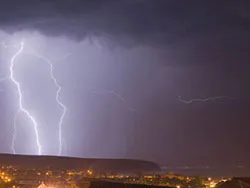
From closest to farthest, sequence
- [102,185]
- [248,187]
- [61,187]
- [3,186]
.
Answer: [248,187]
[102,185]
[3,186]
[61,187]

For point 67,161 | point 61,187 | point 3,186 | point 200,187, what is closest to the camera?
point 200,187

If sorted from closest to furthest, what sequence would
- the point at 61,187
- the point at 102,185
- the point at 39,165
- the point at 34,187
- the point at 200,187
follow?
the point at 102,185 → the point at 200,187 → the point at 34,187 → the point at 61,187 → the point at 39,165

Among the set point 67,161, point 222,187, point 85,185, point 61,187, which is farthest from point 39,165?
point 222,187

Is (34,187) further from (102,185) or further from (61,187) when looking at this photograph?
(102,185)

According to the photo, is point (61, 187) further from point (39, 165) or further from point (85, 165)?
point (85, 165)

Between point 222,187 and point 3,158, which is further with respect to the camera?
point 3,158

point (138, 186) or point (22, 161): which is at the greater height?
point (22, 161)

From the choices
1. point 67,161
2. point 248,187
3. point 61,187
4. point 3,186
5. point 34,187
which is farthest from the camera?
point 67,161

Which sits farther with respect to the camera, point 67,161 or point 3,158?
point 67,161

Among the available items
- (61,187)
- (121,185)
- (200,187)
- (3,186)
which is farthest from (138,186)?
(61,187)
